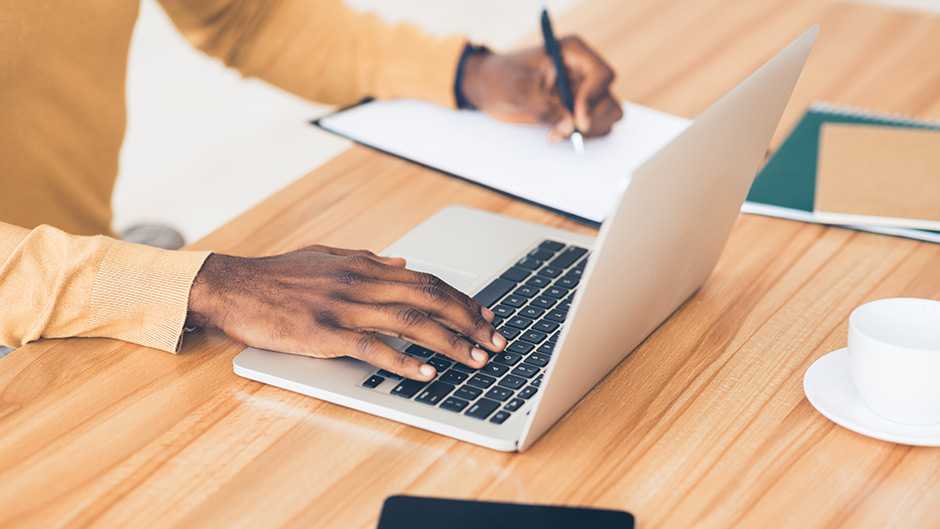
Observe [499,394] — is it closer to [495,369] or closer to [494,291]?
[495,369]

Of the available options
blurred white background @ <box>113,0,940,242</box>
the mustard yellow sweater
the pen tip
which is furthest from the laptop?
blurred white background @ <box>113,0,940,242</box>

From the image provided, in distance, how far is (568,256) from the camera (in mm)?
901

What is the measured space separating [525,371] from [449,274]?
0.60ft

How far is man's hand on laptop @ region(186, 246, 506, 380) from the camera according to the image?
2.41 ft

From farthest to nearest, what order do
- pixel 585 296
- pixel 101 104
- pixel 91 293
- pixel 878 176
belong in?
pixel 101 104 < pixel 878 176 < pixel 91 293 < pixel 585 296

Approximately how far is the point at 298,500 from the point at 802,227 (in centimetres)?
61

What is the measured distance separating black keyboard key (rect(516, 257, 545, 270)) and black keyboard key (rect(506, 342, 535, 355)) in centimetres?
13

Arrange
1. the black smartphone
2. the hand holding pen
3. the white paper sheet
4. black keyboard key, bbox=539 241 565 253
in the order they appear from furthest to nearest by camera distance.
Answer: the hand holding pen
the white paper sheet
black keyboard key, bbox=539 241 565 253
the black smartphone

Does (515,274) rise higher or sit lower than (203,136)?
higher

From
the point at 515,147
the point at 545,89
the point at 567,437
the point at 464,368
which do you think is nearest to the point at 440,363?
the point at 464,368

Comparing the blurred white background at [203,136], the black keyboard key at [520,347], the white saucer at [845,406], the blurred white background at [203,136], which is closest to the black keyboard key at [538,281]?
the black keyboard key at [520,347]

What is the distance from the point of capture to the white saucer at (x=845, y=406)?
2.16 feet

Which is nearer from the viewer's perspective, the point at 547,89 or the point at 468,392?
the point at 468,392

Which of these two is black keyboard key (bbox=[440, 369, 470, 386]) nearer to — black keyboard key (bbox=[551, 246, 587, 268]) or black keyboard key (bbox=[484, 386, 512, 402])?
black keyboard key (bbox=[484, 386, 512, 402])
